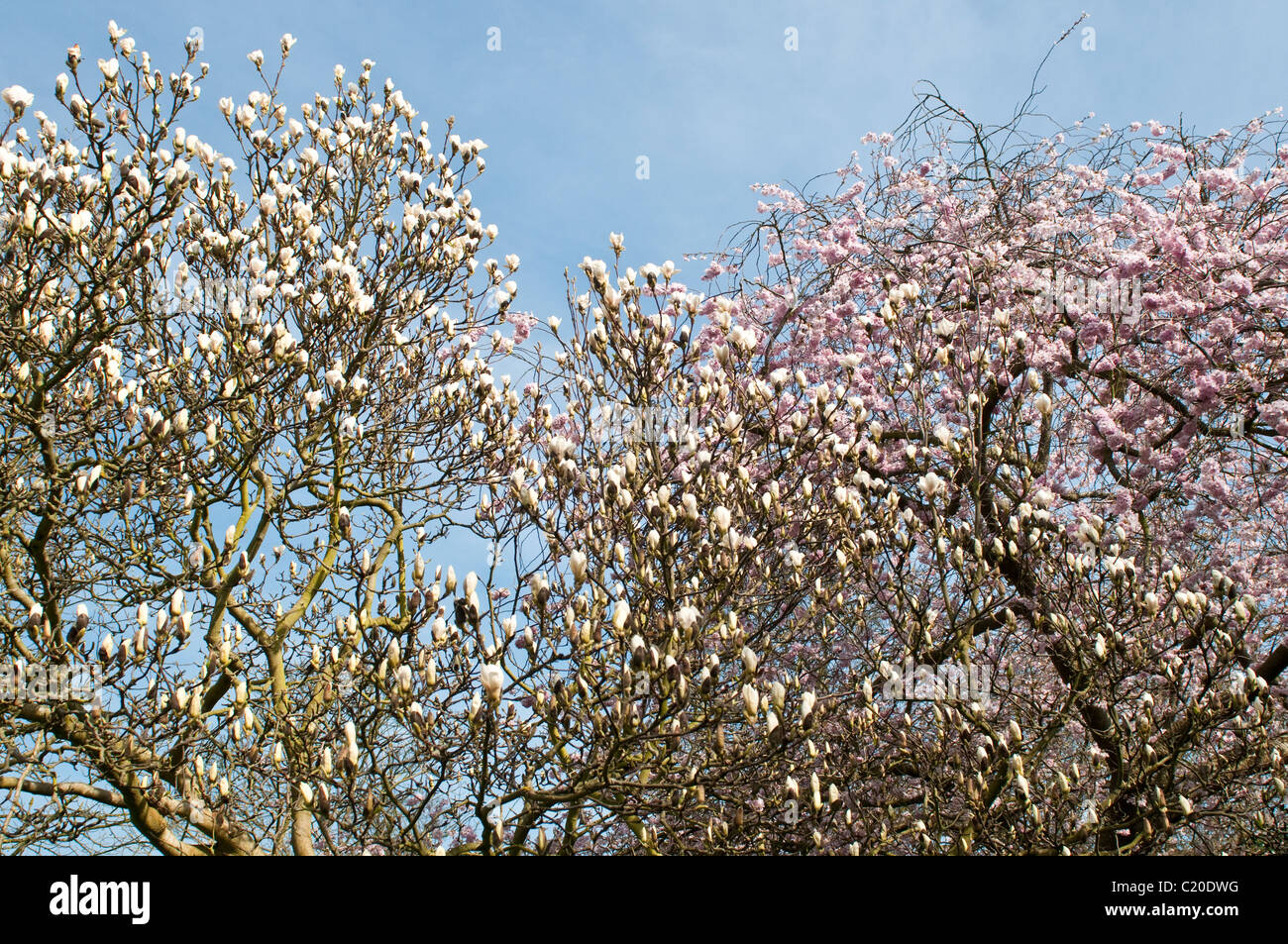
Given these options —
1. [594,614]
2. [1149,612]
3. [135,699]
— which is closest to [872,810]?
[1149,612]

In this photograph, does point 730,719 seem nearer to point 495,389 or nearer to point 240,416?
point 495,389

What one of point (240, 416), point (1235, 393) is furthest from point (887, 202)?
point (240, 416)

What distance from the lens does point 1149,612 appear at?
609cm

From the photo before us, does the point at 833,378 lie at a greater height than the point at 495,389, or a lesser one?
greater

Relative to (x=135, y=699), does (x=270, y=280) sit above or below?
above

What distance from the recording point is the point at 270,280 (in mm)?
7598
